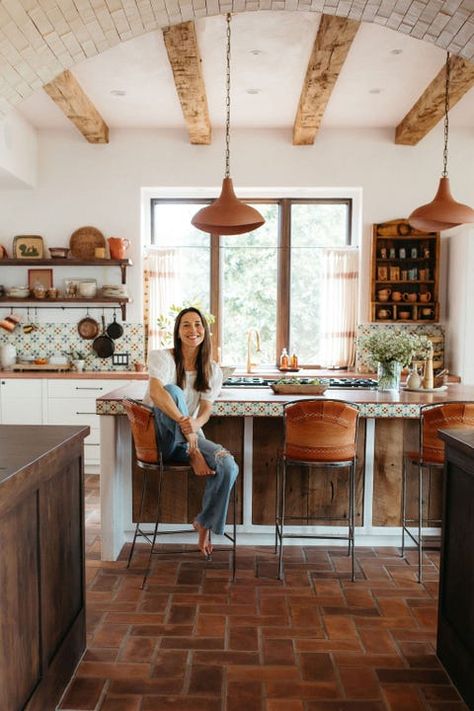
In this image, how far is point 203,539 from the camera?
326 centimetres

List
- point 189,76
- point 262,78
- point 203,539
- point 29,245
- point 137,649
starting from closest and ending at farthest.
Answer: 1. point 137,649
2. point 203,539
3. point 189,76
4. point 262,78
5. point 29,245

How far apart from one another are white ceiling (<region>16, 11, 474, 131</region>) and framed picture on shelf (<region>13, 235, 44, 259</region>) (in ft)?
3.99

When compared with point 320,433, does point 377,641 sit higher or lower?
lower

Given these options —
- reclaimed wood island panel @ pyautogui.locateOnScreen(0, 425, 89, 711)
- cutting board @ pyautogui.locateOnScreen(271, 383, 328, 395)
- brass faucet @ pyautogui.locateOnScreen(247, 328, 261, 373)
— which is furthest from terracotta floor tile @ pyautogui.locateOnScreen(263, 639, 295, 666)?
brass faucet @ pyautogui.locateOnScreen(247, 328, 261, 373)

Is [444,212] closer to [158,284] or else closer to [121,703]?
[121,703]

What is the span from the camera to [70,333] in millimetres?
6363

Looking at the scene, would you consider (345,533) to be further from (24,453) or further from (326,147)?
(326,147)

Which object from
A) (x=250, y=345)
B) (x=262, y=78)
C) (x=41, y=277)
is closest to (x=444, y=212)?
(x=262, y=78)

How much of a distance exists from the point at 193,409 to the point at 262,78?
3171 mm

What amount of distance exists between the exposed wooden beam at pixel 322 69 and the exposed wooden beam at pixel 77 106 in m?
1.95

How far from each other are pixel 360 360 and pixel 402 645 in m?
4.02

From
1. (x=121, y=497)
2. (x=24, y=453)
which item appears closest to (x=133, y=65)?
(x=121, y=497)

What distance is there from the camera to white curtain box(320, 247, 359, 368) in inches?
253

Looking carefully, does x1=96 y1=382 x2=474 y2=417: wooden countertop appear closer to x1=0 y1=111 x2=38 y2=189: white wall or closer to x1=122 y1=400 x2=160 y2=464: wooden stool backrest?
x1=122 y1=400 x2=160 y2=464: wooden stool backrest
